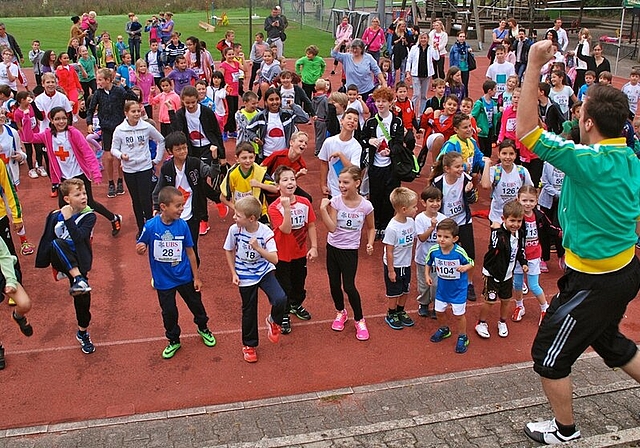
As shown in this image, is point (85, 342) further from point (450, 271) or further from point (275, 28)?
point (275, 28)


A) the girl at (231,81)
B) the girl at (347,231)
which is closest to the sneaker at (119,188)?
the girl at (231,81)

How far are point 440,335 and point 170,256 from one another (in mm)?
2784

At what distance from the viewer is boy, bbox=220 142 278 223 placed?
7.64 meters

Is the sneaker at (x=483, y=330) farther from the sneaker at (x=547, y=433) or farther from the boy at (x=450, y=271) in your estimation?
the sneaker at (x=547, y=433)

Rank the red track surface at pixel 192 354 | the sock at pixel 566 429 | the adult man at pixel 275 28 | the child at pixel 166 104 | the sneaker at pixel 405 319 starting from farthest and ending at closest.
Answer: the adult man at pixel 275 28
the child at pixel 166 104
the sneaker at pixel 405 319
the red track surface at pixel 192 354
the sock at pixel 566 429

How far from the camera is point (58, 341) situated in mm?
6922

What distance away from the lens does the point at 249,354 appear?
255 inches

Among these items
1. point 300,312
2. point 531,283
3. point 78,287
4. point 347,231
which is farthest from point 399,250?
point 78,287

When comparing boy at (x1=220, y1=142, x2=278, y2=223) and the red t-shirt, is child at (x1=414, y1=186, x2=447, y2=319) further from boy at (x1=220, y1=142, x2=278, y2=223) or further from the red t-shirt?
boy at (x1=220, y1=142, x2=278, y2=223)

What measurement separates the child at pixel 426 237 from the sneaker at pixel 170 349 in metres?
2.59

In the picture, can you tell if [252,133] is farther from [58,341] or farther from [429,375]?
[429,375]

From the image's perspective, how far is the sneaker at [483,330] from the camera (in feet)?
22.6

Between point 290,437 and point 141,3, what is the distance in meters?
54.5

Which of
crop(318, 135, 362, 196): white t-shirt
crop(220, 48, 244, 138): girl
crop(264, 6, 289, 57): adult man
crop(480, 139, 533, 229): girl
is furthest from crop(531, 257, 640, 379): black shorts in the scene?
crop(264, 6, 289, 57): adult man
